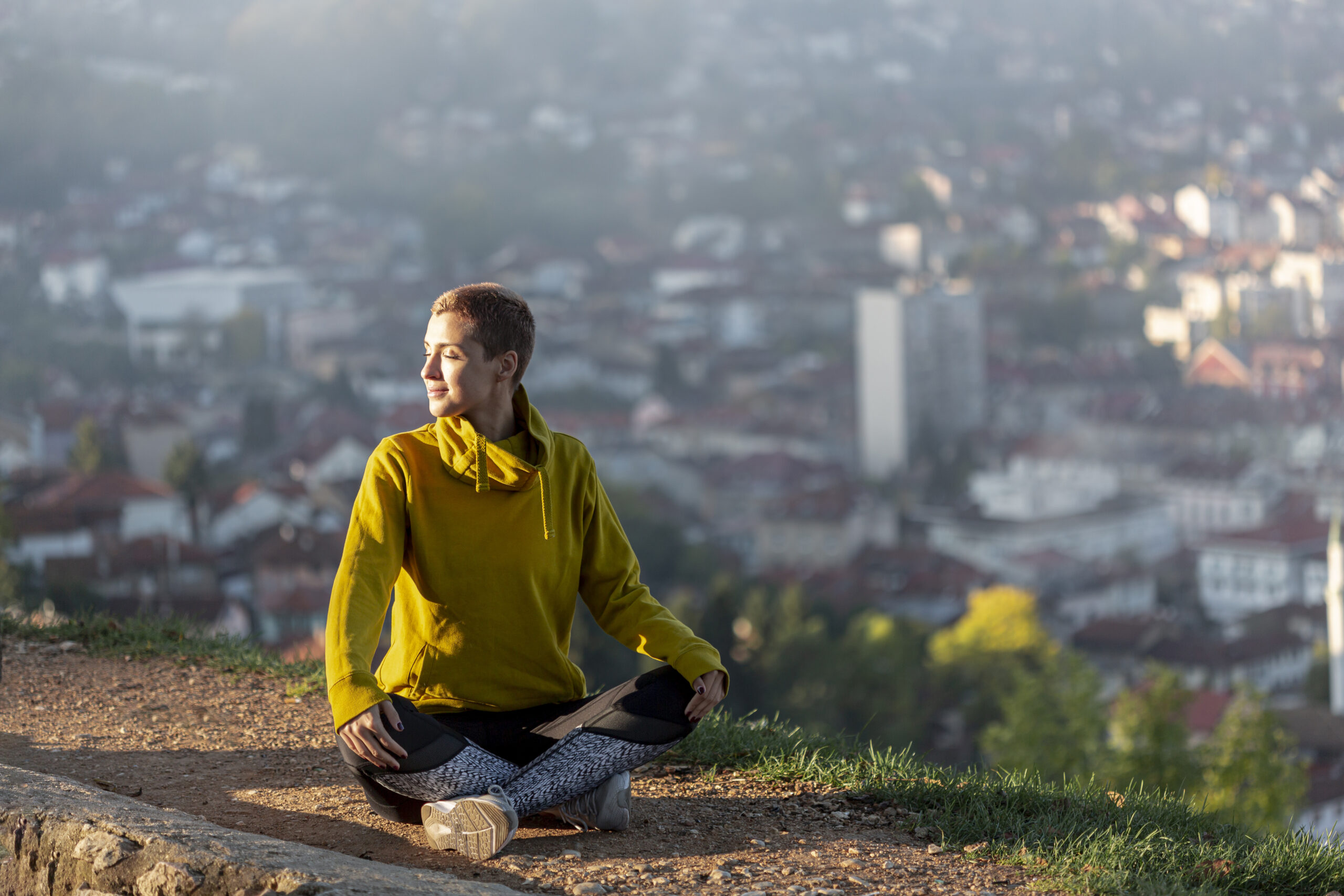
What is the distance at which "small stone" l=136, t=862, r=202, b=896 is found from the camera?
159 centimetres

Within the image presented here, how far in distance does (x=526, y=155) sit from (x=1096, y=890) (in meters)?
59.4

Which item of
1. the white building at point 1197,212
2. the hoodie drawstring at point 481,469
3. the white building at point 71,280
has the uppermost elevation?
the white building at point 1197,212

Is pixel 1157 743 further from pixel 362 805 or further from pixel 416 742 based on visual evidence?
pixel 416 742

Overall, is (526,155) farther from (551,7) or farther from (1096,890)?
(1096,890)

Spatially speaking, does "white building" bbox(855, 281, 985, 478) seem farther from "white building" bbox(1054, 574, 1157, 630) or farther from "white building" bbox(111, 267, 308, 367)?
"white building" bbox(111, 267, 308, 367)

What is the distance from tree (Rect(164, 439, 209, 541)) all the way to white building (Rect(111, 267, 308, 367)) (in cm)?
1188

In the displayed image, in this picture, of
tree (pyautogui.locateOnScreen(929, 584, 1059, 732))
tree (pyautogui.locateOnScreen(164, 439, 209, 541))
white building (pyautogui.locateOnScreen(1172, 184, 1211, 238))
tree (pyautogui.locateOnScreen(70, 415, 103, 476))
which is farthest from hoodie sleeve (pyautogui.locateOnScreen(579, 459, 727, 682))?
white building (pyautogui.locateOnScreen(1172, 184, 1211, 238))

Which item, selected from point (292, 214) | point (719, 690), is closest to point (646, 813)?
point (719, 690)

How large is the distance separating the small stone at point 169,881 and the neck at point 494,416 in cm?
56

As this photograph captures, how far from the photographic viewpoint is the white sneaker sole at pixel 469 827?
5.65 feet

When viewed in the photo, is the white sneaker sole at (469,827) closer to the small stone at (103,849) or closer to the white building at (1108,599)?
the small stone at (103,849)

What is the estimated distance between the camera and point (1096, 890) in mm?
1725

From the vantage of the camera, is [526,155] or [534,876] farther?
[526,155]

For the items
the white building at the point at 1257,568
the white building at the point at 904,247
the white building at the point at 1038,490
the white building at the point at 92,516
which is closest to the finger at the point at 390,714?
the white building at the point at 92,516
